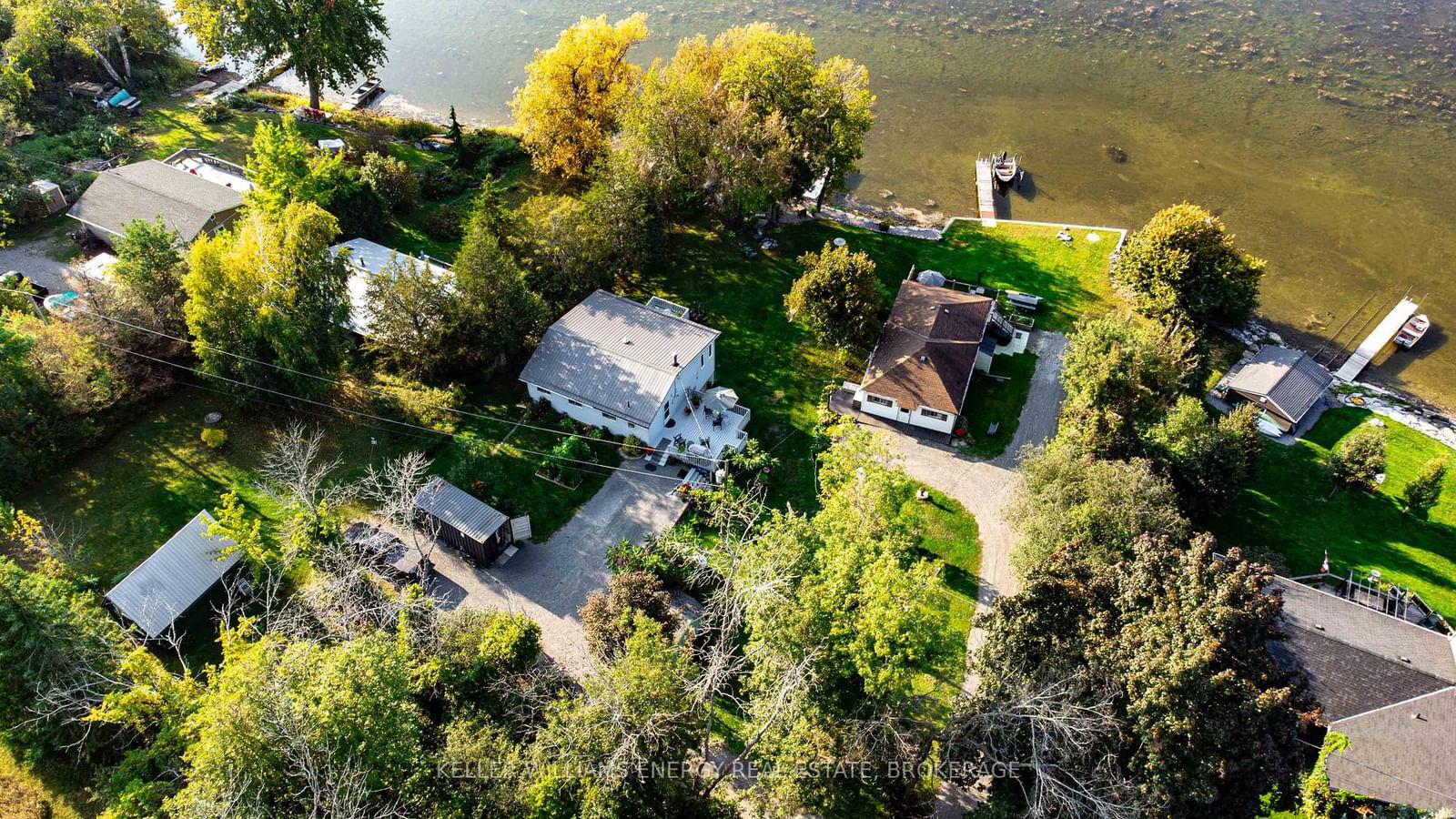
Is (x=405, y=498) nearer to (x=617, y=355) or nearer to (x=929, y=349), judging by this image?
(x=617, y=355)

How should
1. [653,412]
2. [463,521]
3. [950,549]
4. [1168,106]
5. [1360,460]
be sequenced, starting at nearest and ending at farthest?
[463,521] → [950,549] → [1360,460] → [653,412] → [1168,106]

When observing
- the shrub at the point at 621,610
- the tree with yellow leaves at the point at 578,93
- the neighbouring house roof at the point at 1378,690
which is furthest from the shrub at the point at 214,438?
the neighbouring house roof at the point at 1378,690

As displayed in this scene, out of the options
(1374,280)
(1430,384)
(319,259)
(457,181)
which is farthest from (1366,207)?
(319,259)

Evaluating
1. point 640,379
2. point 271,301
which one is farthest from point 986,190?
point 271,301

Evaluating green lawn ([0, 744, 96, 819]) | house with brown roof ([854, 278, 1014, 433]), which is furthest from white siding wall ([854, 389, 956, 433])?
green lawn ([0, 744, 96, 819])

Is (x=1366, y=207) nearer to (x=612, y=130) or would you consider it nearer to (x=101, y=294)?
(x=612, y=130)
